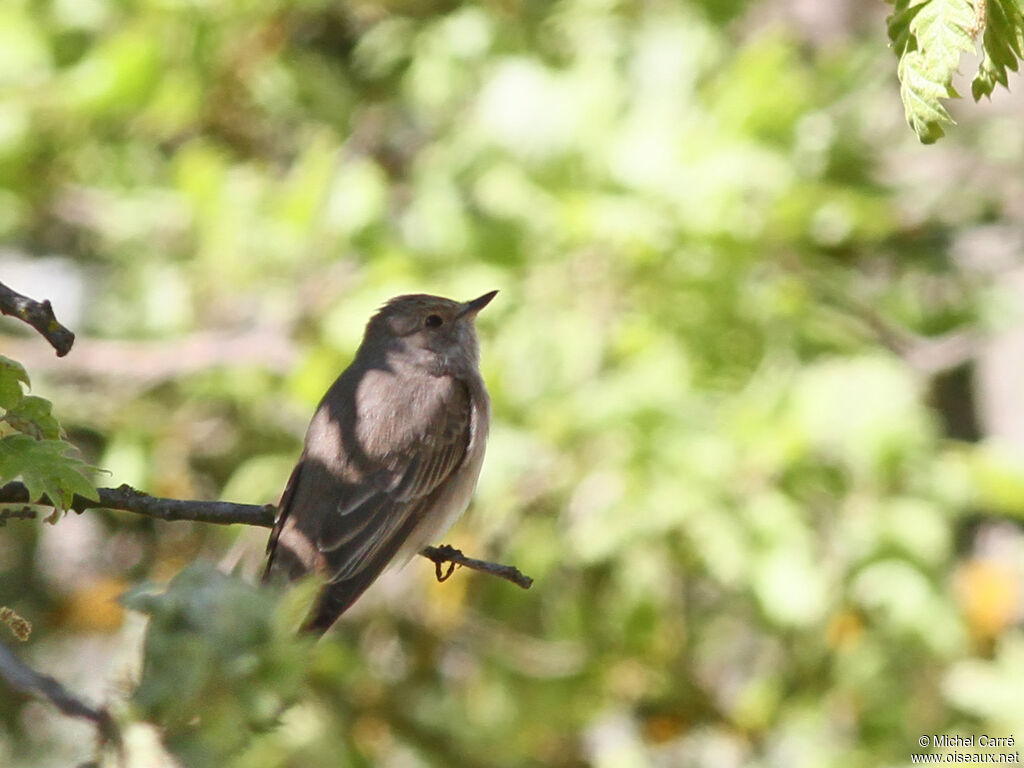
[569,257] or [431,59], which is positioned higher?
[431,59]

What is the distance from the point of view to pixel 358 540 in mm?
4172

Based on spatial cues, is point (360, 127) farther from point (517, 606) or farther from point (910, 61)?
point (910, 61)

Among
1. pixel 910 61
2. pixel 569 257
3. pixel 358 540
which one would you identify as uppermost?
pixel 569 257

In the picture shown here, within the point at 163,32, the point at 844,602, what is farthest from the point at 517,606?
the point at 163,32

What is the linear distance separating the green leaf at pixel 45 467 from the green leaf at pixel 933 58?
1.40 meters

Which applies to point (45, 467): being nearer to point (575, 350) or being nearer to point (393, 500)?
point (393, 500)

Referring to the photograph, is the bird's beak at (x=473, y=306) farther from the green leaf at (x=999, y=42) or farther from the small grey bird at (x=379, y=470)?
the green leaf at (x=999, y=42)

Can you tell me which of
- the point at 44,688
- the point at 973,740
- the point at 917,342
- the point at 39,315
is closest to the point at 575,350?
the point at 917,342

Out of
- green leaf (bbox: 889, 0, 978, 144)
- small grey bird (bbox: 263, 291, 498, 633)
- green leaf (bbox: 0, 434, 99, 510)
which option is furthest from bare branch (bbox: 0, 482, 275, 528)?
green leaf (bbox: 889, 0, 978, 144)

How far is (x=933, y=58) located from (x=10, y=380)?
1510mm

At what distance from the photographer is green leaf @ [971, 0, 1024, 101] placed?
1862 millimetres

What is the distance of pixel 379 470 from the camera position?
438 cm

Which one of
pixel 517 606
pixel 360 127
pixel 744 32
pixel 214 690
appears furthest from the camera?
pixel 744 32

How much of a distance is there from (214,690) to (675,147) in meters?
4.21
